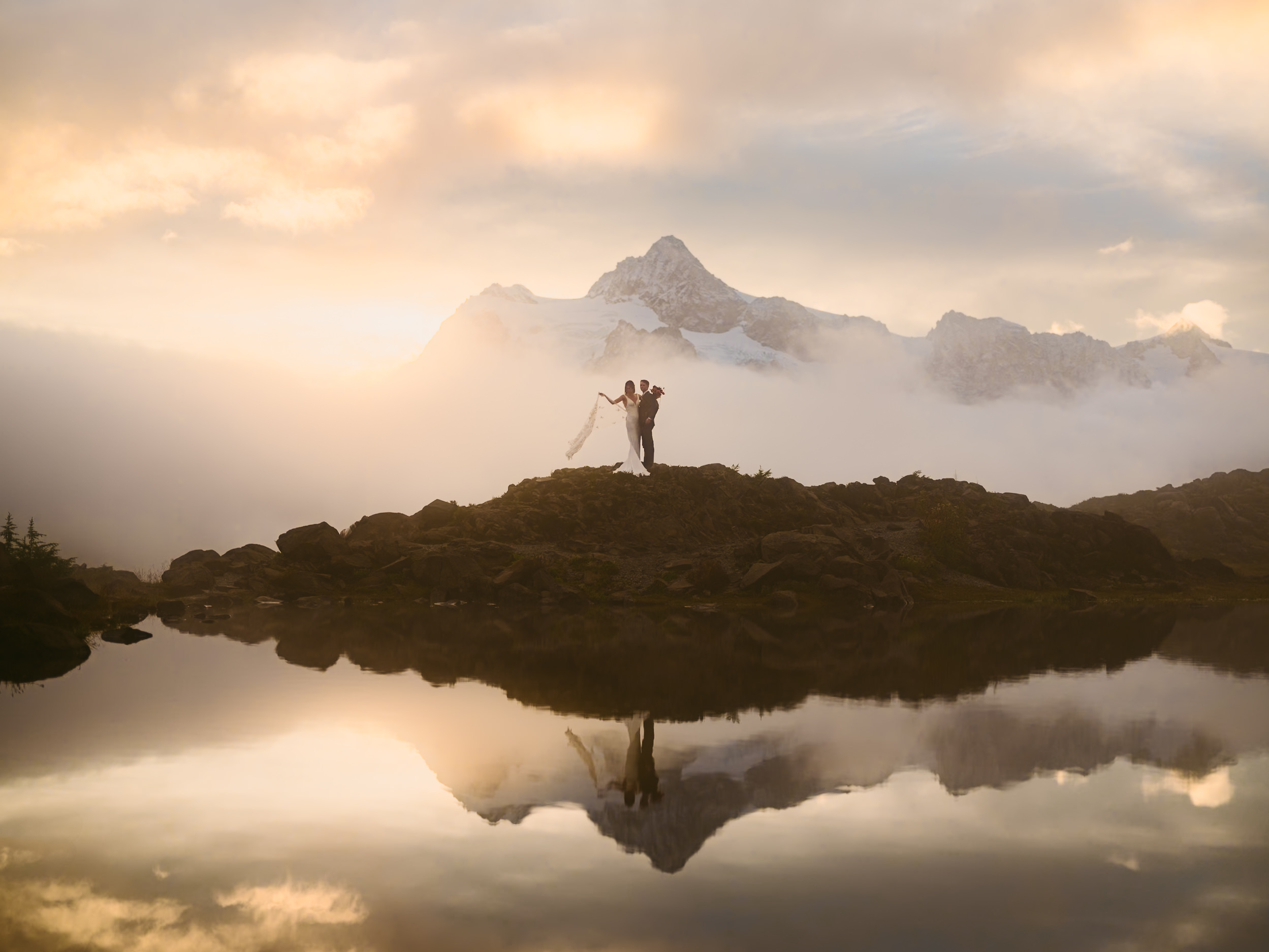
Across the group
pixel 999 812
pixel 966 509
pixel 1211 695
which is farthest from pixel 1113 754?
pixel 966 509

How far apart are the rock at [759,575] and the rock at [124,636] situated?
120 ft

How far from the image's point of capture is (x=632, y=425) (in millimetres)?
69375

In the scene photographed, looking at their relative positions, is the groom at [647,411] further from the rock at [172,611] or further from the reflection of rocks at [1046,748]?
the reflection of rocks at [1046,748]

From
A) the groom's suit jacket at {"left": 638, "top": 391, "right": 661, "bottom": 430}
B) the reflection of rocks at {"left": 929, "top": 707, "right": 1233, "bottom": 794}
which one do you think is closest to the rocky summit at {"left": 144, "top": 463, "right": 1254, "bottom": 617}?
the groom's suit jacket at {"left": 638, "top": 391, "right": 661, "bottom": 430}

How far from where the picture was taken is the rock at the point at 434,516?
76.8 m

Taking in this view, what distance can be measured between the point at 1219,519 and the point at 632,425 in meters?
96.1

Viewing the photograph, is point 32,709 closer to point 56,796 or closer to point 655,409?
point 56,796

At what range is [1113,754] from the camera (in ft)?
69.6

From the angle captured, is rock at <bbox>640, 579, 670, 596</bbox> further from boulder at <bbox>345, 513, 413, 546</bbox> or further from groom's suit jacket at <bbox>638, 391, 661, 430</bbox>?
boulder at <bbox>345, 513, 413, 546</bbox>

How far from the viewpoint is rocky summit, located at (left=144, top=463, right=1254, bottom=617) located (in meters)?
64.9

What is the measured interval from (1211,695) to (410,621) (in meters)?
35.1

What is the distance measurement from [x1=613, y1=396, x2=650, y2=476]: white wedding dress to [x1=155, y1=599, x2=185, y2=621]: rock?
29.7 meters

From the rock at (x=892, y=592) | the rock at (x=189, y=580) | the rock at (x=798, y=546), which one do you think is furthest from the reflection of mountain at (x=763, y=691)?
the rock at (x=798, y=546)

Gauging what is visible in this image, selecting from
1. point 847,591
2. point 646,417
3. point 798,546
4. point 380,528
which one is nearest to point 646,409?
point 646,417
